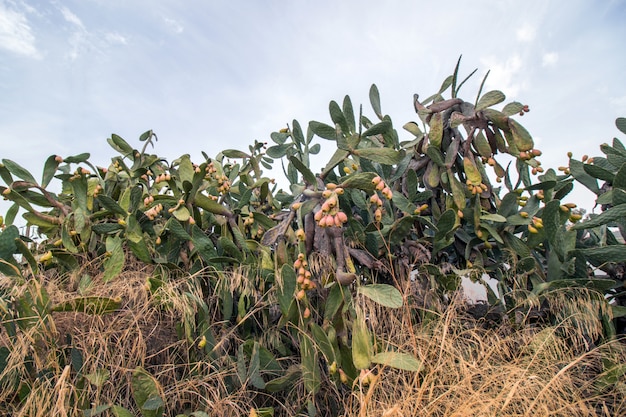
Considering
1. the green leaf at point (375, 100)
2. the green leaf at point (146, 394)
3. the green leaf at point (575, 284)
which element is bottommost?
the green leaf at point (146, 394)

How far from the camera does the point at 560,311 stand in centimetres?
133

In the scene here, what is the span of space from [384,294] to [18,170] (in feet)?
4.17

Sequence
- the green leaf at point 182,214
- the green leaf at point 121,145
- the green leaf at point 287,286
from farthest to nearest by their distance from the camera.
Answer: the green leaf at point 121,145 < the green leaf at point 182,214 < the green leaf at point 287,286

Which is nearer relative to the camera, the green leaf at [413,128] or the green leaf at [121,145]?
the green leaf at [413,128]

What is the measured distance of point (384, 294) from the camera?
3.67 feet

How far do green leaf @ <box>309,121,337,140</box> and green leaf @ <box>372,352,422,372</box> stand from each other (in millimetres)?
680

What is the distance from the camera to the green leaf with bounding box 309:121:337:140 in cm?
141

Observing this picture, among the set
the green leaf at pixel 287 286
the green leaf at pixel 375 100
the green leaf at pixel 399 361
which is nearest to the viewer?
the green leaf at pixel 399 361

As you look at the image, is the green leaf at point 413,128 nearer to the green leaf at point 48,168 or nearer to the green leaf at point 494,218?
the green leaf at point 494,218

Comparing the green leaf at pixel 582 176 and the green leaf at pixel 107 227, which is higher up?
the green leaf at pixel 582 176

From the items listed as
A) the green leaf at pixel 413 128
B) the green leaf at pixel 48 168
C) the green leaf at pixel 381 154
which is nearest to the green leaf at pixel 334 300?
the green leaf at pixel 381 154

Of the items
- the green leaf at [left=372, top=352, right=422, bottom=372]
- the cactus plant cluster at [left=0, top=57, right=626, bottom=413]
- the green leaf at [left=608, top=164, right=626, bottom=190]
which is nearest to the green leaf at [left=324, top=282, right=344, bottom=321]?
the cactus plant cluster at [left=0, top=57, right=626, bottom=413]

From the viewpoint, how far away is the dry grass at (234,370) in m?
1.19

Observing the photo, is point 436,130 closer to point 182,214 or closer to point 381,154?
point 381,154
